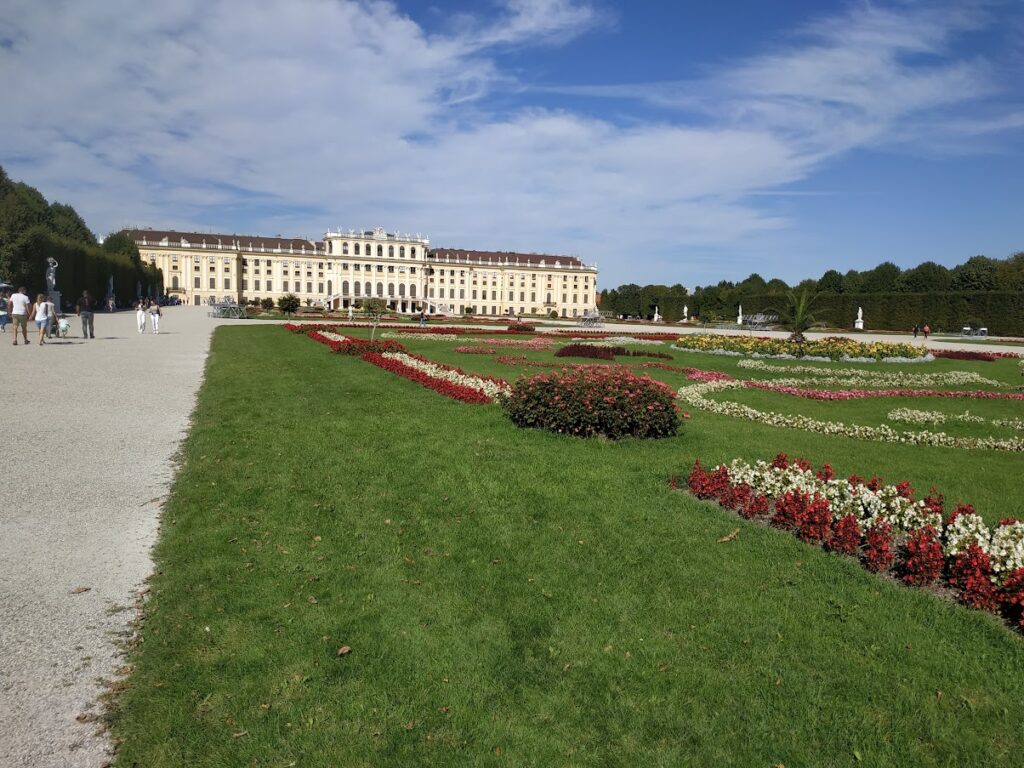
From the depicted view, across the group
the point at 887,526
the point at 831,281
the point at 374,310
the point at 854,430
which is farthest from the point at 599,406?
the point at 831,281

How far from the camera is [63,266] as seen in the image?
1638 inches

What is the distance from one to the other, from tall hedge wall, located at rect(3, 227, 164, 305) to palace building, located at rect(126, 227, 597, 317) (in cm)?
4269

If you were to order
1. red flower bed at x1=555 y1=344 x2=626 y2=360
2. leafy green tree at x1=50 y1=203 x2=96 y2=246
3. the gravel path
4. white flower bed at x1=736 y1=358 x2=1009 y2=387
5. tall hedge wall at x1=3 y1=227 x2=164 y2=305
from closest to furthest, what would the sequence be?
the gravel path
white flower bed at x1=736 y1=358 x2=1009 y2=387
red flower bed at x1=555 y1=344 x2=626 y2=360
tall hedge wall at x1=3 y1=227 x2=164 y2=305
leafy green tree at x1=50 y1=203 x2=96 y2=246

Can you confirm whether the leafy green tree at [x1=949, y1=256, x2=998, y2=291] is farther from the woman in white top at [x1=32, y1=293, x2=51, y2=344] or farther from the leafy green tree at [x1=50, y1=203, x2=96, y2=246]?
the leafy green tree at [x1=50, y1=203, x2=96, y2=246]

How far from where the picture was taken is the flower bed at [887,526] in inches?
139

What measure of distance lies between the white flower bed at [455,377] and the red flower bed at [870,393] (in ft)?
17.8

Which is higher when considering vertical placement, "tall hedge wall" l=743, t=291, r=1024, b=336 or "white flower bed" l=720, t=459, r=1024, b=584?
"tall hedge wall" l=743, t=291, r=1024, b=336

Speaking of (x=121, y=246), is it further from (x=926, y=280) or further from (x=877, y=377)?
(x=926, y=280)

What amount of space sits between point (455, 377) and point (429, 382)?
46 cm

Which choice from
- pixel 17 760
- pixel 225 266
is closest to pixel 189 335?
pixel 17 760

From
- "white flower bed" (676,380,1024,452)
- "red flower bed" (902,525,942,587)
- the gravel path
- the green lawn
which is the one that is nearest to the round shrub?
the green lawn

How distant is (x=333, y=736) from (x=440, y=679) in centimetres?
52

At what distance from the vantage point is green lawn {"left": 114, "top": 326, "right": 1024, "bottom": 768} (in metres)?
2.57

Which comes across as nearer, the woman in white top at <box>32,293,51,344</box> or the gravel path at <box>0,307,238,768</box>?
the gravel path at <box>0,307,238,768</box>
